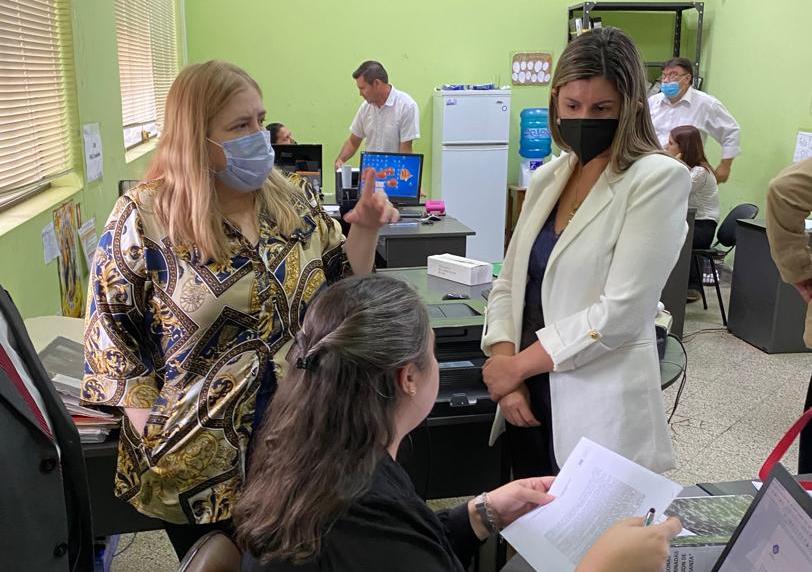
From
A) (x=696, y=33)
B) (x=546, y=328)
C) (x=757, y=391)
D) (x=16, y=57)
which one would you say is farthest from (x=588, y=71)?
(x=696, y=33)

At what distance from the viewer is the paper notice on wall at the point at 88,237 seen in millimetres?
2537

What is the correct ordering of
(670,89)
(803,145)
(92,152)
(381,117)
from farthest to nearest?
(381,117), (670,89), (803,145), (92,152)

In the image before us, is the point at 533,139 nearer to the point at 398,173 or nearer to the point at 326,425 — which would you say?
the point at 398,173

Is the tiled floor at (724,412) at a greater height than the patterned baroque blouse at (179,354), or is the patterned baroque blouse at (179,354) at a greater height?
the patterned baroque blouse at (179,354)

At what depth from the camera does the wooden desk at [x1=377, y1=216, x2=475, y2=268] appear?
396 centimetres

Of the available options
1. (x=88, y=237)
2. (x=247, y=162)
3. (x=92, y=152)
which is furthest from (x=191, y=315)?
(x=92, y=152)

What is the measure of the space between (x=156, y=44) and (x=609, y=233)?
411 centimetres

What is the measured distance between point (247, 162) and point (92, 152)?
1.51 meters

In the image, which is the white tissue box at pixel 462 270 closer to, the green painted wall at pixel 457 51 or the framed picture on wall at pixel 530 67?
the green painted wall at pixel 457 51

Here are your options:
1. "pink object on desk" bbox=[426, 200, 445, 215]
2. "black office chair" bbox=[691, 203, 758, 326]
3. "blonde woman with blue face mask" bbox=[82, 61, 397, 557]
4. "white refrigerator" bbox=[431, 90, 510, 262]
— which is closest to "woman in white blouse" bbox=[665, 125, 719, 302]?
"black office chair" bbox=[691, 203, 758, 326]

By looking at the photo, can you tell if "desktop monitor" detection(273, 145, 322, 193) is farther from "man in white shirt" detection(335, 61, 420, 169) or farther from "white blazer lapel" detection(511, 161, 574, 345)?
"white blazer lapel" detection(511, 161, 574, 345)

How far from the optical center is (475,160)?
6.25 m

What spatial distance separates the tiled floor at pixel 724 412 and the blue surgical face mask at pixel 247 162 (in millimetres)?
1420

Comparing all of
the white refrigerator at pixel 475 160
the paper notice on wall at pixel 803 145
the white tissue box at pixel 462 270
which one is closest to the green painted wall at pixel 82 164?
the white tissue box at pixel 462 270
